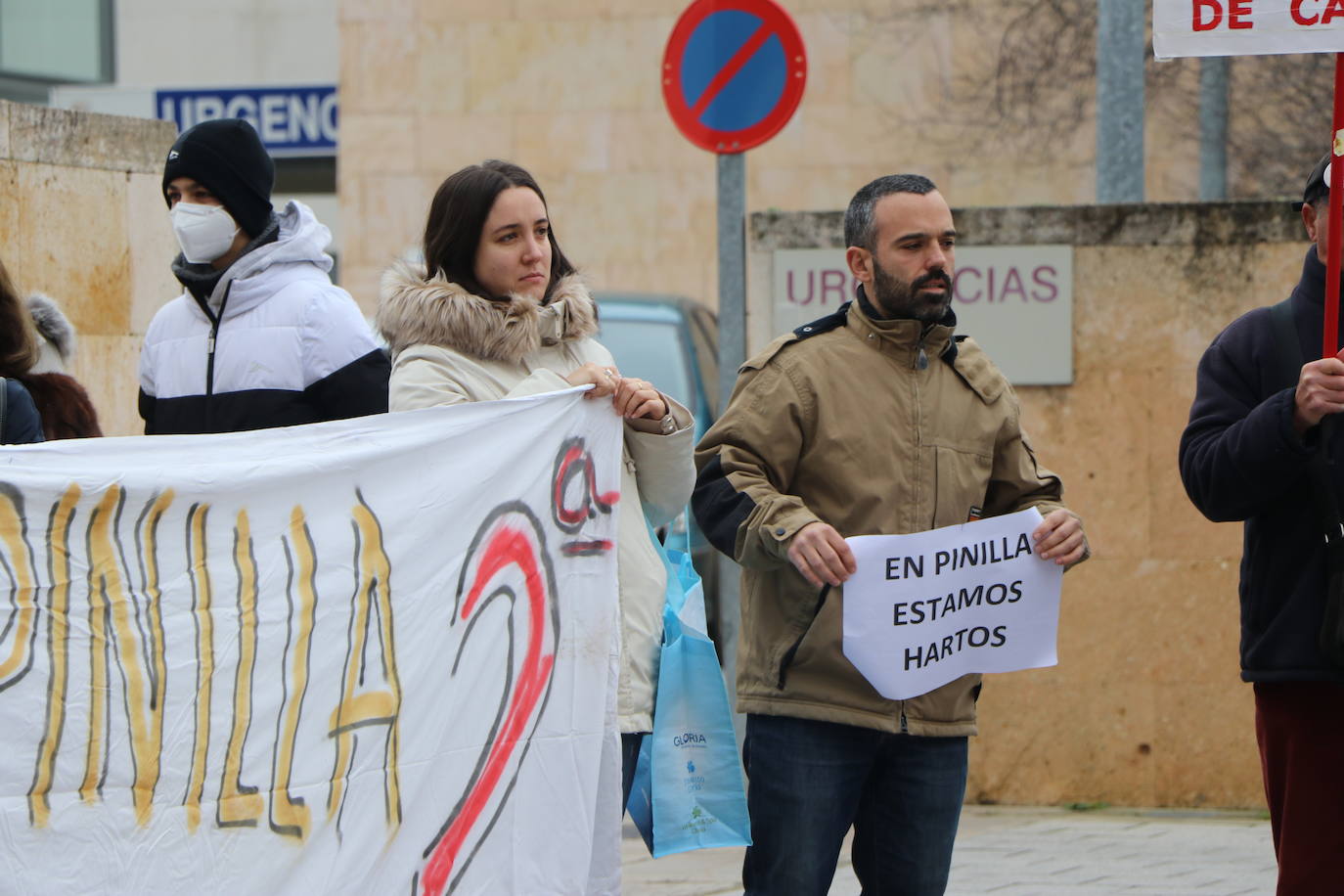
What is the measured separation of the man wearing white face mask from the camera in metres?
4.69

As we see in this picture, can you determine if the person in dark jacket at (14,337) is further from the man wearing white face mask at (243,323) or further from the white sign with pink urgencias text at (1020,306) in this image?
the white sign with pink urgencias text at (1020,306)

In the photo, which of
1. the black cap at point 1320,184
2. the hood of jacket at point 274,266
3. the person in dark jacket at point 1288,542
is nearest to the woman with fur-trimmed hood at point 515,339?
the hood of jacket at point 274,266

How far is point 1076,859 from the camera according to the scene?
6.69 meters

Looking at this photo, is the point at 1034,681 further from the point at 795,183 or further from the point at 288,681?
the point at 795,183

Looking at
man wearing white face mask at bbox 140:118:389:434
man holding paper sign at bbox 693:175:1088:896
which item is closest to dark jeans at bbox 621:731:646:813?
man holding paper sign at bbox 693:175:1088:896

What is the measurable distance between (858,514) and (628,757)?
70 cm

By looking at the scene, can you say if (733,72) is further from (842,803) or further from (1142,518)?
(842,803)

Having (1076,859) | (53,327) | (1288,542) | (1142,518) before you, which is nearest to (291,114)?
(1142,518)

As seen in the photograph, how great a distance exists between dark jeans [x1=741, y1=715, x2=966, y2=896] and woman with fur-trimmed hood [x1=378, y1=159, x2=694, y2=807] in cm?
29

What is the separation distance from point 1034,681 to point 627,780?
11.9ft

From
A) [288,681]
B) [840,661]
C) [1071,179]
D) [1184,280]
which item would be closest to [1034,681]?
[1184,280]

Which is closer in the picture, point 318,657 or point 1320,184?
point 318,657

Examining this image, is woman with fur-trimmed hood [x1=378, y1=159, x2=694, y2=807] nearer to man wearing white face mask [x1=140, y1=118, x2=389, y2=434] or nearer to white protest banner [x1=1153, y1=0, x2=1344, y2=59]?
man wearing white face mask [x1=140, y1=118, x2=389, y2=434]

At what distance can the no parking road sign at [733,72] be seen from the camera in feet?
23.2
